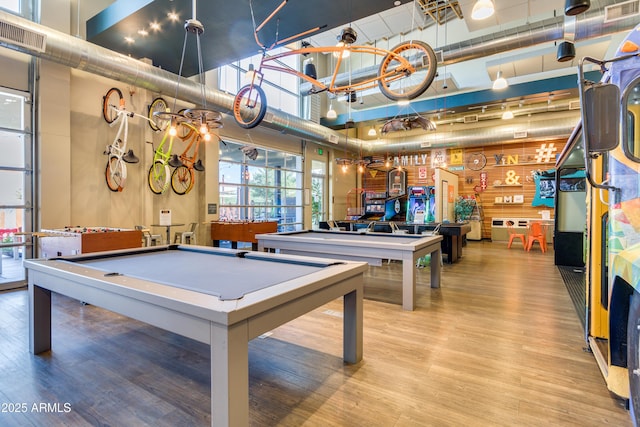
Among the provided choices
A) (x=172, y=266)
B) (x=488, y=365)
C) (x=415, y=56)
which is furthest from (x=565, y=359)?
(x=415, y=56)

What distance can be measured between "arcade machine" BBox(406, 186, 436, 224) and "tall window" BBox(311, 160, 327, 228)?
3.49m

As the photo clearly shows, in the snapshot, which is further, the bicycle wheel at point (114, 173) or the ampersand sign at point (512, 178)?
the ampersand sign at point (512, 178)

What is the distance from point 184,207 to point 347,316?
6487mm

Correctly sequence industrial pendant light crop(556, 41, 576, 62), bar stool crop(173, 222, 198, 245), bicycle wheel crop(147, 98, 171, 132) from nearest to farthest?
industrial pendant light crop(556, 41, 576, 62) → bicycle wheel crop(147, 98, 171, 132) → bar stool crop(173, 222, 198, 245)

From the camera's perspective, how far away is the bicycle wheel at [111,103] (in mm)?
6102

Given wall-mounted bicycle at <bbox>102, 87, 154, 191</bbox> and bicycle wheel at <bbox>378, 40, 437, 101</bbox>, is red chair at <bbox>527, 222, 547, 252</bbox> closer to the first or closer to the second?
bicycle wheel at <bbox>378, 40, 437, 101</bbox>

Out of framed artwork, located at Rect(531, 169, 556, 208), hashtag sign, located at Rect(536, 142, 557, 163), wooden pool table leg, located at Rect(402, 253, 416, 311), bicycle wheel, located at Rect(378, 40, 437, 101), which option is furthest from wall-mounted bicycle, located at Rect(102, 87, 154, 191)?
hashtag sign, located at Rect(536, 142, 557, 163)

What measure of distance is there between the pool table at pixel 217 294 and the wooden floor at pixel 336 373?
358 millimetres

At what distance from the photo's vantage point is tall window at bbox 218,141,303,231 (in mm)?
8906

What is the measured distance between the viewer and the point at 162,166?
272 inches

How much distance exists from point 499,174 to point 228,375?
12.6m

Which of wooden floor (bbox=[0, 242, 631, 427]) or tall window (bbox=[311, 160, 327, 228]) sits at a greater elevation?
tall window (bbox=[311, 160, 327, 228])

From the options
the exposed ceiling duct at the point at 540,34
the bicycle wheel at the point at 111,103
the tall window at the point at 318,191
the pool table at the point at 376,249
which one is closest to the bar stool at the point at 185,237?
the bicycle wheel at the point at 111,103

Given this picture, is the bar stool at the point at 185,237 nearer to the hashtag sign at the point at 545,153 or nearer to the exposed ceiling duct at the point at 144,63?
the exposed ceiling duct at the point at 144,63
